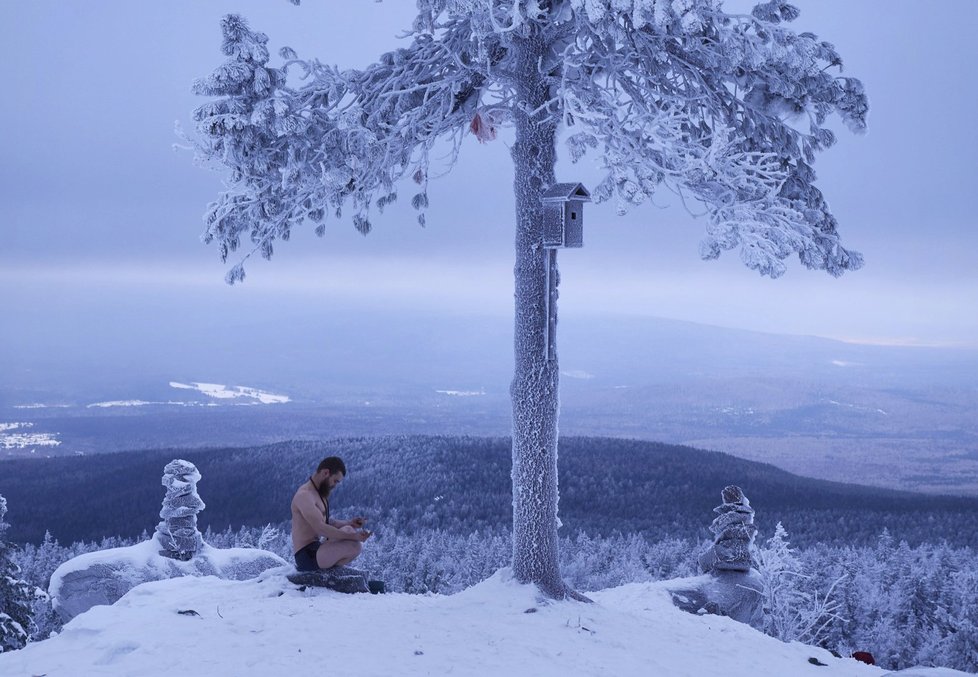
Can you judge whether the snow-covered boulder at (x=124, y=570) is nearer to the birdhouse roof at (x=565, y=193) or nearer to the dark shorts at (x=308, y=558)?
the dark shorts at (x=308, y=558)

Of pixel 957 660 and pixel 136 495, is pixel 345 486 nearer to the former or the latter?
pixel 136 495

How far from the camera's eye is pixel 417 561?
32.1 m

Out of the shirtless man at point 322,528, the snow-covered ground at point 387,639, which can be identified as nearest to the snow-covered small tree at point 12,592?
the snow-covered ground at point 387,639

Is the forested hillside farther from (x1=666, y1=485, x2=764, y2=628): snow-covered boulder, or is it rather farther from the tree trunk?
the tree trunk

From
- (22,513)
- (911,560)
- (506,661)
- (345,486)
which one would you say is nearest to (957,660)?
(911,560)

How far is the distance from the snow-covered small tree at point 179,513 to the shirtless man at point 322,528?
644 centimetres

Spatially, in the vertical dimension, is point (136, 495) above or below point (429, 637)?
below

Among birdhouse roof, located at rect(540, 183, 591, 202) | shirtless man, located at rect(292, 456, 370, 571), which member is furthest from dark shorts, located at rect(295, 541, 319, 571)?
birdhouse roof, located at rect(540, 183, 591, 202)

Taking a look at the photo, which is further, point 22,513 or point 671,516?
point 22,513

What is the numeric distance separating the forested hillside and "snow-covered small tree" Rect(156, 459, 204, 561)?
25402 millimetres

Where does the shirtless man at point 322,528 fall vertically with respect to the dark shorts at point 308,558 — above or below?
above

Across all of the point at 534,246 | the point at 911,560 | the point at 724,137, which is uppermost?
the point at 724,137

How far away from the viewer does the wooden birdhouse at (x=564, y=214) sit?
8.27 m

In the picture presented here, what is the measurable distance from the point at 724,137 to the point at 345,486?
4510 cm
